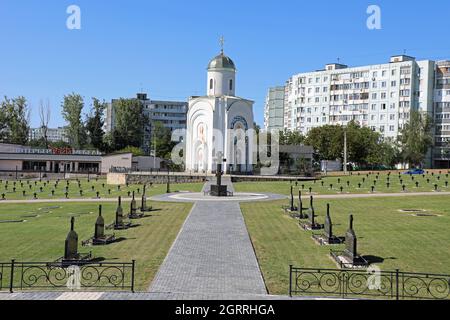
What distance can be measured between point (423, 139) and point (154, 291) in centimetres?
9436

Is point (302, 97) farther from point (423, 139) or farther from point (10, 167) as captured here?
point (10, 167)

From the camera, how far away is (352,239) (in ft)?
62.4

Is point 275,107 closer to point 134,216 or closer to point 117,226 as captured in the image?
point 134,216

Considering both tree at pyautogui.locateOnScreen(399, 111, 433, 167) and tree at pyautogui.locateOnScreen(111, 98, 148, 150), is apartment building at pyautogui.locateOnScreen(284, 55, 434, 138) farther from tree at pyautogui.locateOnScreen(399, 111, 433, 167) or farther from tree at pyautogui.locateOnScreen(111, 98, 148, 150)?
tree at pyautogui.locateOnScreen(111, 98, 148, 150)

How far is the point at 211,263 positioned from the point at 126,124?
335 ft

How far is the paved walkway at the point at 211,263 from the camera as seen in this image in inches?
603

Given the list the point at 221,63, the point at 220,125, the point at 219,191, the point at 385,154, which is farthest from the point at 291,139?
the point at 219,191

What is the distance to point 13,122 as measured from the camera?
114m

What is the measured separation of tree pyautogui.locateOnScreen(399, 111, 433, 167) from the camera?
9931 centimetres

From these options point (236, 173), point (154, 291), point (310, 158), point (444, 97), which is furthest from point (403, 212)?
point (444, 97)

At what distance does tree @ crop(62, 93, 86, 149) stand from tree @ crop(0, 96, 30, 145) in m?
10.3

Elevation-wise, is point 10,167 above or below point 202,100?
below

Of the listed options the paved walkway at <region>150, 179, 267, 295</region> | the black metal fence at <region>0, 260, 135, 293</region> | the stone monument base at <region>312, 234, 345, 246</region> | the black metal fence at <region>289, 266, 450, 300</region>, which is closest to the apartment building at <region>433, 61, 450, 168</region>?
the paved walkway at <region>150, 179, 267, 295</region>

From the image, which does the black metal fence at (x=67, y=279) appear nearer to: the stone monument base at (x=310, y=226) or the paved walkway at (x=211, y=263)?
the paved walkway at (x=211, y=263)
